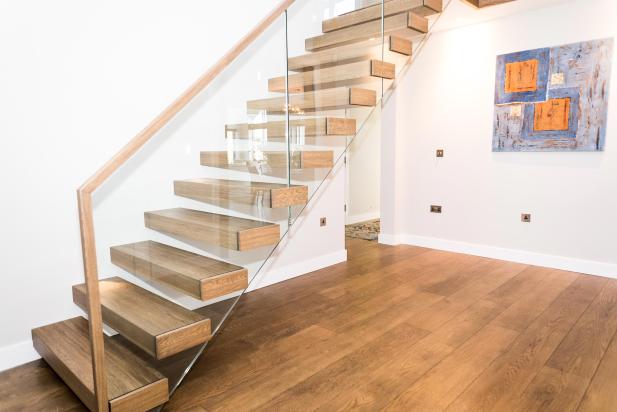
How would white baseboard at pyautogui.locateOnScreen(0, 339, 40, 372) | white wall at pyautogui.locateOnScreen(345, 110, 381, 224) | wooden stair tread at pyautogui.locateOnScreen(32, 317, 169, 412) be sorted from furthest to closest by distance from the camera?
white wall at pyautogui.locateOnScreen(345, 110, 381, 224)
white baseboard at pyautogui.locateOnScreen(0, 339, 40, 372)
wooden stair tread at pyautogui.locateOnScreen(32, 317, 169, 412)

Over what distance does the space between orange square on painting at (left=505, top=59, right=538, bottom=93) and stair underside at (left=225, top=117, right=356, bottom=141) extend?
7.23 ft

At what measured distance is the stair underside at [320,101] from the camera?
8.35ft

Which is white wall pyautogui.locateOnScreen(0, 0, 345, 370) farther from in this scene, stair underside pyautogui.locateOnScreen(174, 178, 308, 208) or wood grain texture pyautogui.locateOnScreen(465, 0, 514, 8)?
wood grain texture pyautogui.locateOnScreen(465, 0, 514, 8)

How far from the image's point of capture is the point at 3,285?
7.63ft

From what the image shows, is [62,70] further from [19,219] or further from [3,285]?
[3,285]

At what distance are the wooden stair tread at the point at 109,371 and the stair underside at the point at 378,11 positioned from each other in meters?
2.63

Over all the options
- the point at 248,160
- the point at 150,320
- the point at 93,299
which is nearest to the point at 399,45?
the point at 248,160

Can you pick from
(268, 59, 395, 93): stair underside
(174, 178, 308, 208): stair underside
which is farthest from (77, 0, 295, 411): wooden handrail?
(268, 59, 395, 93): stair underside

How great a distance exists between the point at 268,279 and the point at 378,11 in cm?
248

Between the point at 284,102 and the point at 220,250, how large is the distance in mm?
1012

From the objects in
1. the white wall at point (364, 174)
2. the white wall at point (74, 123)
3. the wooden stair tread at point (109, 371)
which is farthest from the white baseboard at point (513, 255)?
the wooden stair tread at point (109, 371)

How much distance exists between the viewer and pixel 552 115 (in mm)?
3980

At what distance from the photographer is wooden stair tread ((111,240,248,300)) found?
2029 mm

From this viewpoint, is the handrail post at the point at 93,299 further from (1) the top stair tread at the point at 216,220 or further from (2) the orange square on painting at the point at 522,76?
(2) the orange square on painting at the point at 522,76
